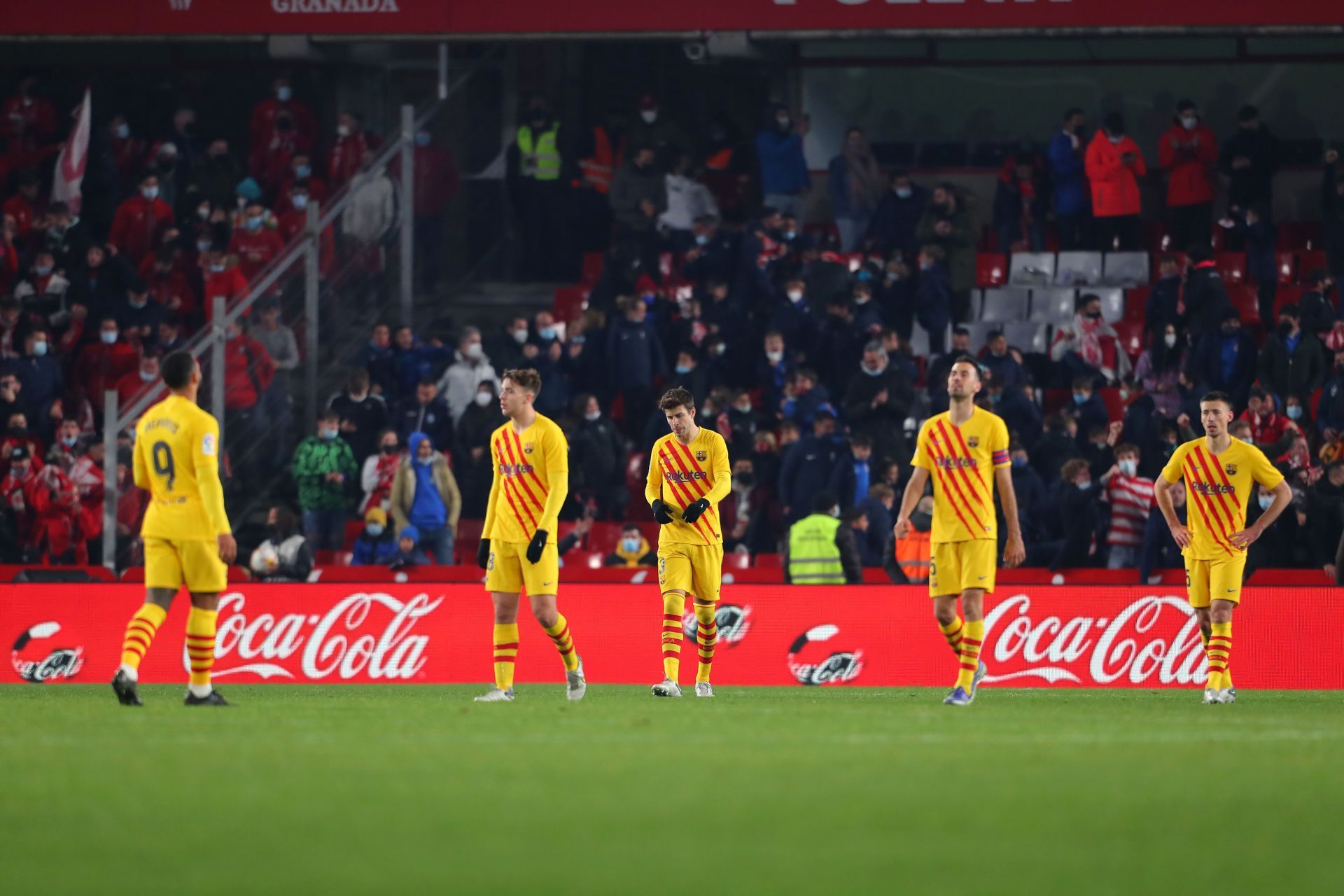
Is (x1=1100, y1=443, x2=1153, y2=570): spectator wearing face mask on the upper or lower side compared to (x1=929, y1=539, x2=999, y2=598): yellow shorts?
upper

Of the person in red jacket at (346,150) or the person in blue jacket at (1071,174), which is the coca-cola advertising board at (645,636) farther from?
the person in red jacket at (346,150)

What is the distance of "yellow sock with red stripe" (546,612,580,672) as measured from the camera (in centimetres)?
1330

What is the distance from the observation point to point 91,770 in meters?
8.76

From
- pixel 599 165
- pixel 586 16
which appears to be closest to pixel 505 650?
pixel 586 16

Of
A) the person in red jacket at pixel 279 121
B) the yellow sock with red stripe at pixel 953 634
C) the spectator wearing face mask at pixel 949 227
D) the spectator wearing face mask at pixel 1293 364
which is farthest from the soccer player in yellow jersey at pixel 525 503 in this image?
the person in red jacket at pixel 279 121

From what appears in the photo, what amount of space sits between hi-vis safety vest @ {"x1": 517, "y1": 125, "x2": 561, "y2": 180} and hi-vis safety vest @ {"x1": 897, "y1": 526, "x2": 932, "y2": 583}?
342 inches

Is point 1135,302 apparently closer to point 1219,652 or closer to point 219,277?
point 1219,652

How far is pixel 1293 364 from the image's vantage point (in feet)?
70.8

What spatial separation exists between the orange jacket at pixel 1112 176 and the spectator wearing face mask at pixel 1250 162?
3.74 feet

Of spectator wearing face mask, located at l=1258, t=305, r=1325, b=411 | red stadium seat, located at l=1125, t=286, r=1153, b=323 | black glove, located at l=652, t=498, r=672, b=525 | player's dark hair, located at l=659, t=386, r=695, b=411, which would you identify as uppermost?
red stadium seat, located at l=1125, t=286, r=1153, b=323

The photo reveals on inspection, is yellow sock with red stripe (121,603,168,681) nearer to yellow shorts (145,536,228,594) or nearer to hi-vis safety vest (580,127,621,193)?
yellow shorts (145,536,228,594)

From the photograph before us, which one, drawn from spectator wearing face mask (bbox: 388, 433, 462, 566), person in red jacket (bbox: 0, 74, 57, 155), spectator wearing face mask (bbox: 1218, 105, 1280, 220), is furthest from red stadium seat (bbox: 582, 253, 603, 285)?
spectator wearing face mask (bbox: 1218, 105, 1280, 220)

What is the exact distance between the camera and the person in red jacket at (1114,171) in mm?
24641

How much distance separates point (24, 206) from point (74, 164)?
3.08 ft
